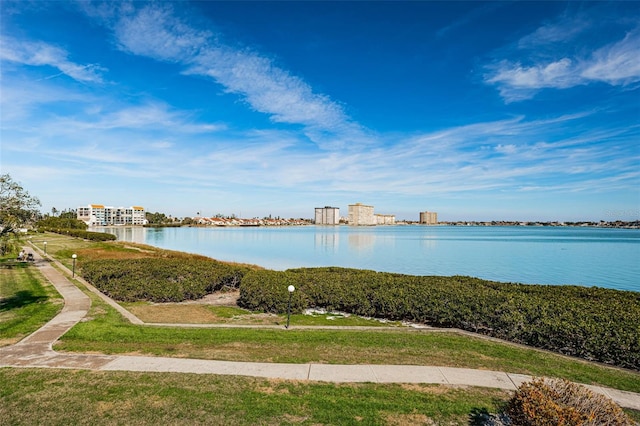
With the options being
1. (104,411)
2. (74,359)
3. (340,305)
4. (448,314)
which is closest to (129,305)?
(74,359)

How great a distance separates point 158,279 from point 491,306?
15352 mm

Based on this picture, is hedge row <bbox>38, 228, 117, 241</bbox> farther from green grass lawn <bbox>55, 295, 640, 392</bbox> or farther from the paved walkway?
the paved walkway

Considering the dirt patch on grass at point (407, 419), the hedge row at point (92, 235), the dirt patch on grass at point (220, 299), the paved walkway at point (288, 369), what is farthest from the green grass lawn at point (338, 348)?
the hedge row at point (92, 235)

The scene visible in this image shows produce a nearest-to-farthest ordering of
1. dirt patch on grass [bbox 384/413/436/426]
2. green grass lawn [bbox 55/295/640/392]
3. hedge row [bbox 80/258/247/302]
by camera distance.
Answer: dirt patch on grass [bbox 384/413/436/426]
green grass lawn [bbox 55/295/640/392]
hedge row [bbox 80/258/247/302]

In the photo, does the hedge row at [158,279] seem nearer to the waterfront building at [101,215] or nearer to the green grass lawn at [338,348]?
the green grass lawn at [338,348]

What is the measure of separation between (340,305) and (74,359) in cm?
944

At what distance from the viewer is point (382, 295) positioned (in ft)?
46.3

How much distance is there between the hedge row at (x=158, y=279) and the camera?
16812 mm

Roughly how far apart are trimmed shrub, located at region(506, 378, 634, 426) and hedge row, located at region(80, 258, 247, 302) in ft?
50.3

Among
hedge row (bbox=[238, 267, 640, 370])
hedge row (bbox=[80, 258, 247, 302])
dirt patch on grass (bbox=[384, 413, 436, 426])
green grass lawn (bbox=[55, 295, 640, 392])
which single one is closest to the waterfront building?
hedge row (bbox=[80, 258, 247, 302])

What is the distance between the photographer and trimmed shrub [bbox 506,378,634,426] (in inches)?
183

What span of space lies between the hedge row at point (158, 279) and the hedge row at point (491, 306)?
10.1 ft

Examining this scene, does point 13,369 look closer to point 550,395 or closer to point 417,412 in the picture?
point 417,412

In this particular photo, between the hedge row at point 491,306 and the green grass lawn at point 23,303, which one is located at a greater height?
the hedge row at point 491,306
